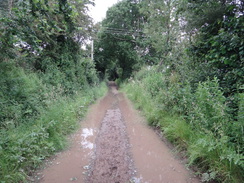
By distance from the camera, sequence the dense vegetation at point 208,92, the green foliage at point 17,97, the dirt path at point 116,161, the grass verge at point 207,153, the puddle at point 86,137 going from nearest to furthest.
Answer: the grass verge at point 207,153 < the dense vegetation at point 208,92 < the dirt path at point 116,161 < the green foliage at point 17,97 < the puddle at point 86,137

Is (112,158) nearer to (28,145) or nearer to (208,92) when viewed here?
(28,145)

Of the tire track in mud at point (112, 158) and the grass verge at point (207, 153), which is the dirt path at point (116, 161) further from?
the grass verge at point (207, 153)

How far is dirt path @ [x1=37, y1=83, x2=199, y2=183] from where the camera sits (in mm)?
2812

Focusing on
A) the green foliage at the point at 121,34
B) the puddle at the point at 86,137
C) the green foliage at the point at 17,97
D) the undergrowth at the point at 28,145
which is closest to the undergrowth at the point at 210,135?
the puddle at the point at 86,137

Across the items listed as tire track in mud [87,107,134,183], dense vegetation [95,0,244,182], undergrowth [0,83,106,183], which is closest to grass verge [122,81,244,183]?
dense vegetation [95,0,244,182]

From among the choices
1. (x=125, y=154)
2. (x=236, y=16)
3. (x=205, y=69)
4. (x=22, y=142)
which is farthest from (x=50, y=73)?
(x=236, y=16)

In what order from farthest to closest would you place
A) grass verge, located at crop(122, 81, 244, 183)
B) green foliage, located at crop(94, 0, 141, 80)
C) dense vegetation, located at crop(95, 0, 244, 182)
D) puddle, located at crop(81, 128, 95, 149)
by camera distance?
green foliage, located at crop(94, 0, 141, 80) < puddle, located at crop(81, 128, 95, 149) < dense vegetation, located at crop(95, 0, 244, 182) < grass verge, located at crop(122, 81, 244, 183)

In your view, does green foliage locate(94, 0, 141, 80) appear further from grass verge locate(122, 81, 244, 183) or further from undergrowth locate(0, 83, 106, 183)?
undergrowth locate(0, 83, 106, 183)

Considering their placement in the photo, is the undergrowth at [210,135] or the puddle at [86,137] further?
the puddle at [86,137]

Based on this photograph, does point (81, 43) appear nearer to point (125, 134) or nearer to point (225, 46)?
point (125, 134)

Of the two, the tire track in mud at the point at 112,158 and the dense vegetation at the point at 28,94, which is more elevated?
the dense vegetation at the point at 28,94

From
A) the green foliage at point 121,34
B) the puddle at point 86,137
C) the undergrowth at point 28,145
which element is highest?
the green foliage at point 121,34

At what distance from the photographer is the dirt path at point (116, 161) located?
2.81 m

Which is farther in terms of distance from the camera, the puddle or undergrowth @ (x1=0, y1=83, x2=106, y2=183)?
the puddle
